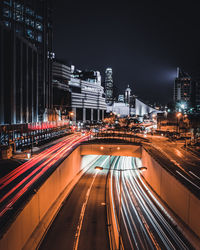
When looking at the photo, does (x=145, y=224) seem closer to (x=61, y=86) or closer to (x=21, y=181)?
(x=21, y=181)

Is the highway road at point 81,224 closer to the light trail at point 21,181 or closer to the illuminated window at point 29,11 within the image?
the light trail at point 21,181

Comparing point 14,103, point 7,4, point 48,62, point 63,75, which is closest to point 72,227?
point 14,103

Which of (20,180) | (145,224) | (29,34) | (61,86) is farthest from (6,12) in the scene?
(145,224)

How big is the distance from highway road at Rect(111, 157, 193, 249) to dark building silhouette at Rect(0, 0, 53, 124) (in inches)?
1574

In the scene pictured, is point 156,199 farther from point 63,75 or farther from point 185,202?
point 63,75

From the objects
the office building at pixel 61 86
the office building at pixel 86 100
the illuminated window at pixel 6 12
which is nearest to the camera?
the illuminated window at pixel 6 12

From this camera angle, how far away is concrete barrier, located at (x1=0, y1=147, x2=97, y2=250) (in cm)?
1013

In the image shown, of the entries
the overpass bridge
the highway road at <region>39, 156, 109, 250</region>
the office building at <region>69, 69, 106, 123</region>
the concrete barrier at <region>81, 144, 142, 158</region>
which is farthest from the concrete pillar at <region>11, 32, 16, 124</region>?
the office building at <region>69, 69, 106, 123</region>

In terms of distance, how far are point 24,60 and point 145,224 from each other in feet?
196

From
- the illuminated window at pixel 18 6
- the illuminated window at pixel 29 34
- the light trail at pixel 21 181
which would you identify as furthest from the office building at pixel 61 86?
the light trail at pixel 21 181

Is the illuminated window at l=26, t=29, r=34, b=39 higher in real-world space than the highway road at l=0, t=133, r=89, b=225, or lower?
higher

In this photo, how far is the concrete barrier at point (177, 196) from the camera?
1291cm

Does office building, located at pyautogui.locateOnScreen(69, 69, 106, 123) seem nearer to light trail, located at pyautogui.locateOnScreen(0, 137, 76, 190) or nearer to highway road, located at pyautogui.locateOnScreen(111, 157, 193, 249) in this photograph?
light trail, located at pyautogui.locateOnScreen(0, 137, 76, 190)

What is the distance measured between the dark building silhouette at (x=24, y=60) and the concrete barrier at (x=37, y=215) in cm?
3587
